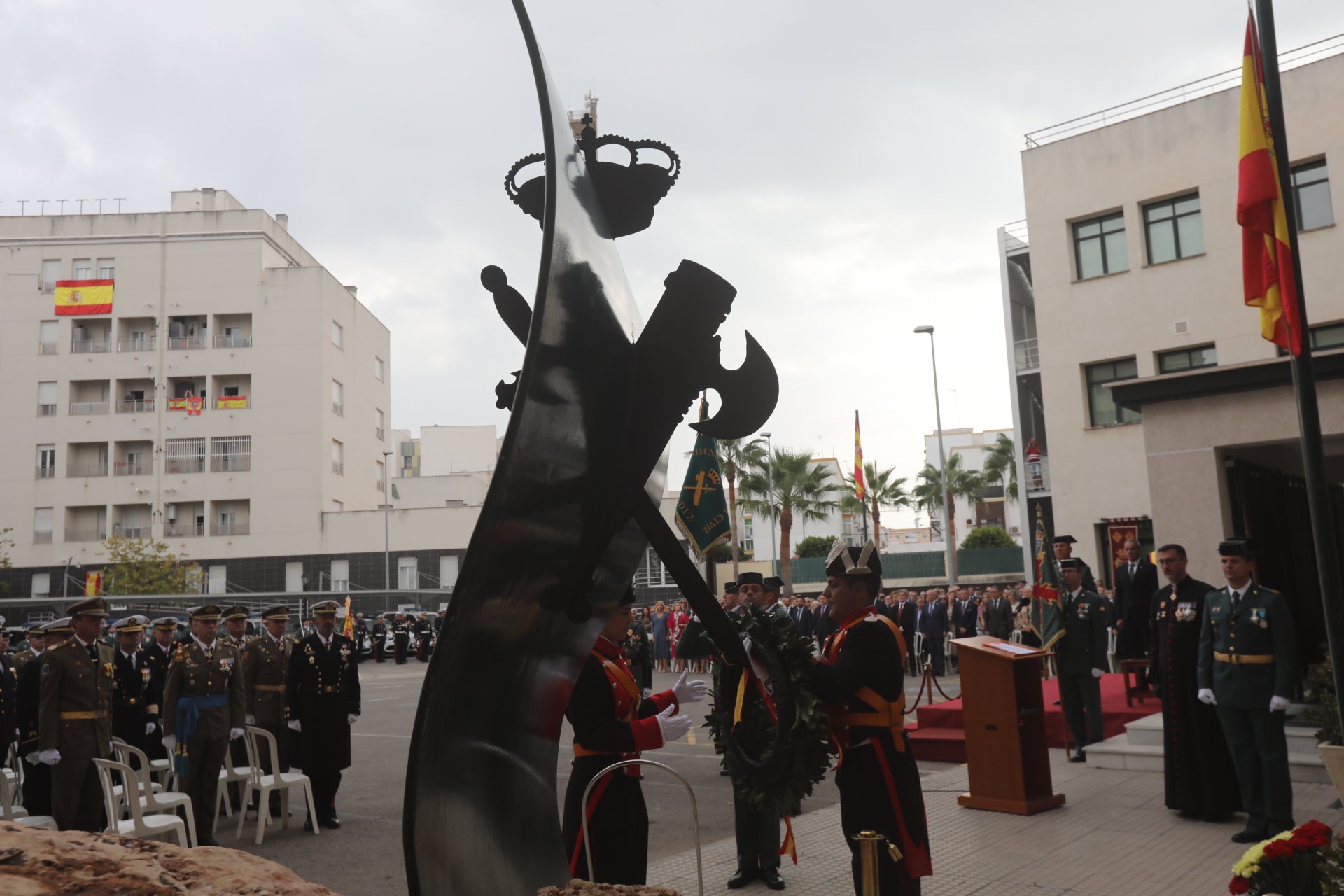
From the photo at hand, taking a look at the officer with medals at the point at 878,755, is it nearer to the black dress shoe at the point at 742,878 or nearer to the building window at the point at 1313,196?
A: the black dress shoe at the point at 742,878

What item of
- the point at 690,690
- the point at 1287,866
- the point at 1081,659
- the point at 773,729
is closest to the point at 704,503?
the point at 1081,659

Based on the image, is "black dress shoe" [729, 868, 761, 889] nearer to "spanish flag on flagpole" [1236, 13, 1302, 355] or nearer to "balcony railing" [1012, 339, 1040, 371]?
"spanish flag on flagpole" [1236, 13, 1302, 355]

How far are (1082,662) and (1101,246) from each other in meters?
20.3

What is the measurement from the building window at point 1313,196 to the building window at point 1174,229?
216 centimetres

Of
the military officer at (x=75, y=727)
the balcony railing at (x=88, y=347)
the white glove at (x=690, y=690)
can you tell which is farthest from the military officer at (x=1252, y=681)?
the balcony railing at (x=88, y=347)

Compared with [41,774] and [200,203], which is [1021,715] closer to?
[41,774]

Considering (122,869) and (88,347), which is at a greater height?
(88,347)

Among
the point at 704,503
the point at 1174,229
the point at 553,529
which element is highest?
the point at 1174,229

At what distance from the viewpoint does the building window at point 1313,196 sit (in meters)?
23.3

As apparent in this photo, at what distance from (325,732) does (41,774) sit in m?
2.35

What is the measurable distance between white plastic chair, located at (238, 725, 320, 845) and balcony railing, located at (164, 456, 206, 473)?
1833 inches

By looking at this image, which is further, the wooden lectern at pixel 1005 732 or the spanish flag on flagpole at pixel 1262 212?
the wooden lectern at pixel 1005 732

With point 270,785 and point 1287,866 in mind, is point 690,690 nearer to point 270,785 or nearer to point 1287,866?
point 1287,866

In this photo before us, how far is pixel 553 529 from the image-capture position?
2.32 m
